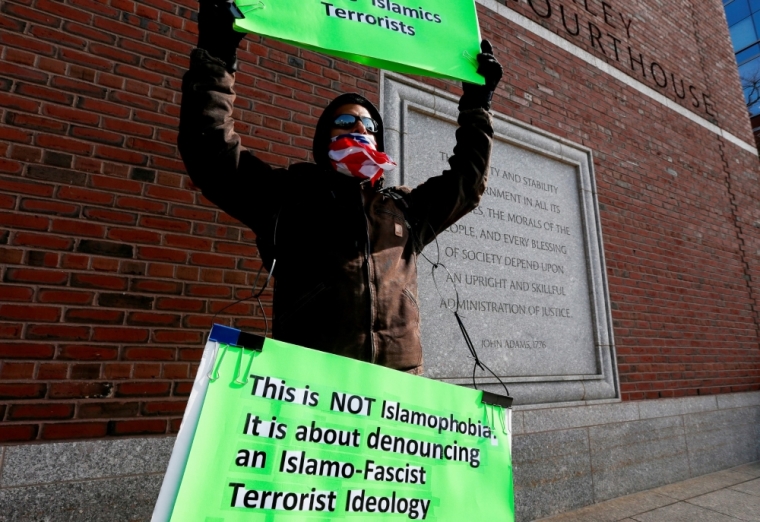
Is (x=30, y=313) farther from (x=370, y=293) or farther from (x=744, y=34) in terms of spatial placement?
(x=744, y=34)

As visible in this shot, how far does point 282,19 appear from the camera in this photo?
1.42 metres

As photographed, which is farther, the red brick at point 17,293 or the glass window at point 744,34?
the glass window at point 744,34

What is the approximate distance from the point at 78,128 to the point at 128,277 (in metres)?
0.88

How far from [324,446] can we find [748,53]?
87.8 feet

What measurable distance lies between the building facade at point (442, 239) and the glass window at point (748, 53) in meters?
17.7

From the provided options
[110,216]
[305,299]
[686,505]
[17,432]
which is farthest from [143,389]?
[686,505]

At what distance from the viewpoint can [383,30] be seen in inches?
63.5

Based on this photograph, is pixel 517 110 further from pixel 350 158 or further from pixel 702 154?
pixel 702 154

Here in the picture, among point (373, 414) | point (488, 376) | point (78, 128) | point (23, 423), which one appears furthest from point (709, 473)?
point (78, 128)

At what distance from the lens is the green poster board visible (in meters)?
1.03

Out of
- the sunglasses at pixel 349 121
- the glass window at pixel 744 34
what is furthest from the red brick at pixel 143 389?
the glass window at pixel 744 34

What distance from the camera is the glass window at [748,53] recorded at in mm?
19589

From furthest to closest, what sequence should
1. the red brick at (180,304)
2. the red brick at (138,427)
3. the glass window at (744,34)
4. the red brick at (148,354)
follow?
the glass window at (744,34) < the red brick at (180,304) < the red brick at (148,354) < the red brick at (138,427)

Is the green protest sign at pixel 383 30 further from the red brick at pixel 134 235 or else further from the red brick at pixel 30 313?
the red brick at pixel 30 313
